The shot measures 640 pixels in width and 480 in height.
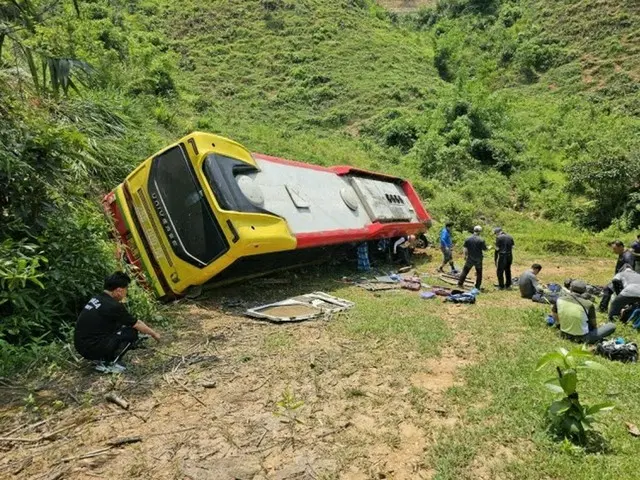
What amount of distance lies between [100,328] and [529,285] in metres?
7.32

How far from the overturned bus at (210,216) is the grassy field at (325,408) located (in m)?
0.80

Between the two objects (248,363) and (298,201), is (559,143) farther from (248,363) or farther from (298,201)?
(248,363)

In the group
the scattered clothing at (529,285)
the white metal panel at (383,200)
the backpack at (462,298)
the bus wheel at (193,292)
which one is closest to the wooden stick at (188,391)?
the bus wheel at (193,292)

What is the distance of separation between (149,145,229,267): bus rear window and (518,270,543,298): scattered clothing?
220 inches

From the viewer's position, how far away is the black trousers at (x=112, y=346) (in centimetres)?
466

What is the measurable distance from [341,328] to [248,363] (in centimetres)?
160

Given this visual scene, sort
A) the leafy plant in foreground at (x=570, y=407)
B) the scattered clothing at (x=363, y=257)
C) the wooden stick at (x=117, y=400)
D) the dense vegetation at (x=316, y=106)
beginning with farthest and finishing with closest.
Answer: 1. the scattered clothing at (x=363, y=257)
2. the dense vegetation at (x=316, y=106)
3. the wooden stick at (x=117, y=400)
4. the leafy plant in foreground at (x=570, y=407)

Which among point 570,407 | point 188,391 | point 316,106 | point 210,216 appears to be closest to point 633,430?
point 570,407

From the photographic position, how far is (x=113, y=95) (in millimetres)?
11953

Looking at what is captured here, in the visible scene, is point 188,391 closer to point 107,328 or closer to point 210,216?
point 107,328

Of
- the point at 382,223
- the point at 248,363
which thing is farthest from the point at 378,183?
the point at 248,363

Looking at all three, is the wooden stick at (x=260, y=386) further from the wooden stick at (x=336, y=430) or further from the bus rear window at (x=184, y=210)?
the bus rear window at (x=184, y=210)

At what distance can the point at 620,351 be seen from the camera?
5.87 metres

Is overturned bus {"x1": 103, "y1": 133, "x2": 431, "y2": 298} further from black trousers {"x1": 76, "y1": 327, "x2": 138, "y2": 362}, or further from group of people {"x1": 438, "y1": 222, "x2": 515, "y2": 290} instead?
group of people {"x1": 438, "y1": 222, "x2": 515, "y2": 290}
